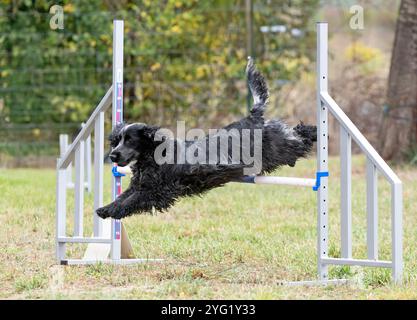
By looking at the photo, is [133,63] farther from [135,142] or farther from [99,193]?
[135,142]

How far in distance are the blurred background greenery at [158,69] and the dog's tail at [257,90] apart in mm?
6513

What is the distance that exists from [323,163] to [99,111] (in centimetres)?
140

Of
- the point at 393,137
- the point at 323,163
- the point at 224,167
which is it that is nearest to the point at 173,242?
the point at 224,167

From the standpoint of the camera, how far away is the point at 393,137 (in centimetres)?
1025

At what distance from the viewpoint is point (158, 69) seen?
468 inches

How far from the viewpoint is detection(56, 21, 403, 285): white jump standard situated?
4078 mm

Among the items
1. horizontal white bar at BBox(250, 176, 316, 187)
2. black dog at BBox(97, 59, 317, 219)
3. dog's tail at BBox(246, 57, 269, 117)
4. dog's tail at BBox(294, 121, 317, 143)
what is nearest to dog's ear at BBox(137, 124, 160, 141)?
black dog at BBox(97, 59, 317, 219)

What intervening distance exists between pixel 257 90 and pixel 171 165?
2.35 ft

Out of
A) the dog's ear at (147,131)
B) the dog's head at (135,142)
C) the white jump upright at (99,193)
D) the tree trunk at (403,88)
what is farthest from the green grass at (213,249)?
the tree trunk at (403,88)

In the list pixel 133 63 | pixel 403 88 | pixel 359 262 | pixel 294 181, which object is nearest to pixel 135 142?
pixel 294 181

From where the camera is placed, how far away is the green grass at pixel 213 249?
397 cm

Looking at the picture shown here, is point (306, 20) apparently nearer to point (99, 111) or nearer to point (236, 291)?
point (99, 111)

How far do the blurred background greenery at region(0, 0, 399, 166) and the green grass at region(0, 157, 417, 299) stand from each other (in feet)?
9.52

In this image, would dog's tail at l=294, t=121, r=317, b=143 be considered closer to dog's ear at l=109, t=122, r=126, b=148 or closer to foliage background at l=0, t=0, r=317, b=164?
dog's ear at l=109, t=122, r=126, b=148
